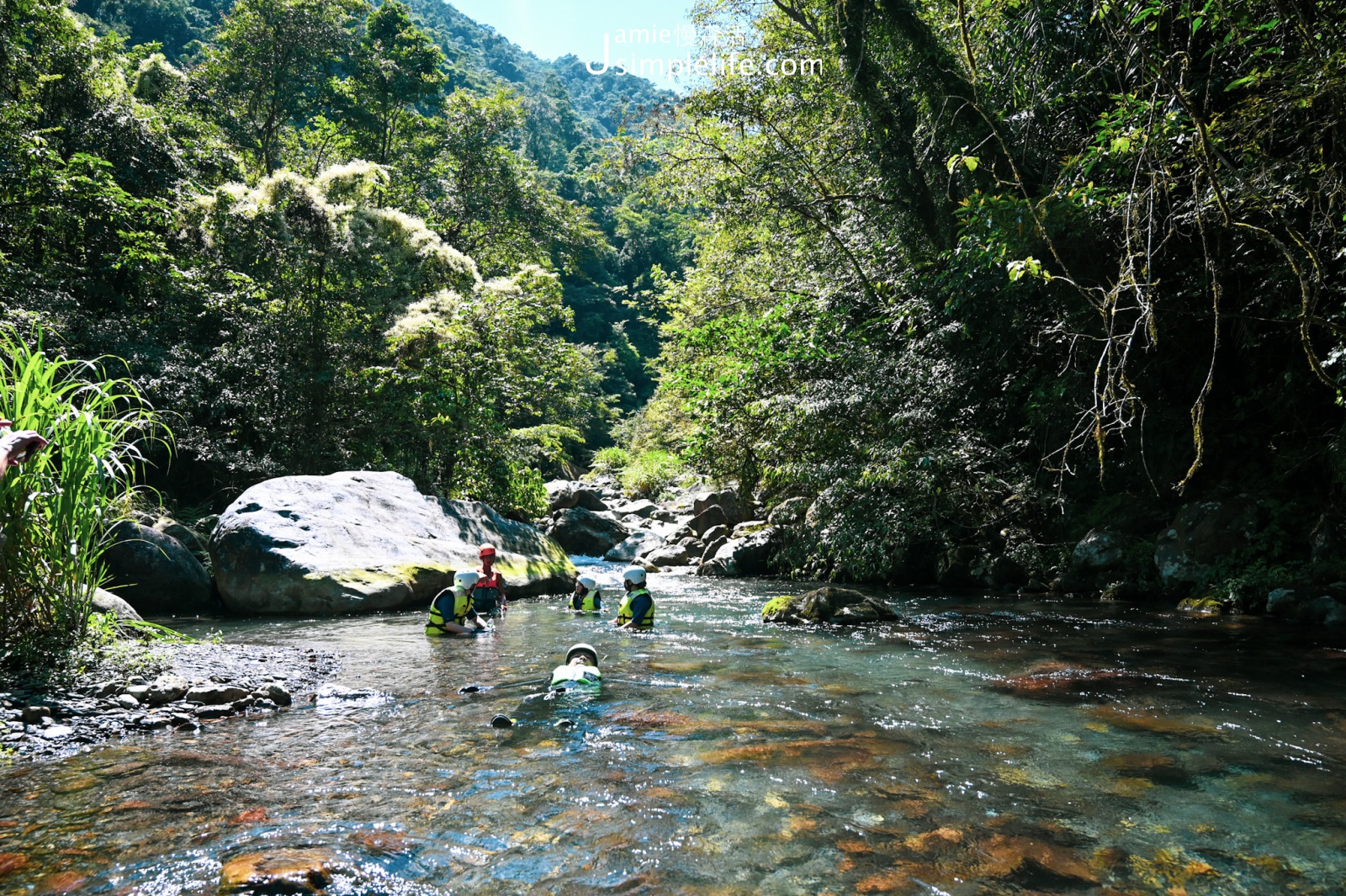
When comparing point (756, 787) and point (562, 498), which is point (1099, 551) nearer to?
point (756, 787)

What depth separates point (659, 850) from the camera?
3.01 m

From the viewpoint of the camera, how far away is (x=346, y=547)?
407 inches

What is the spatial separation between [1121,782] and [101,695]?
566 cm

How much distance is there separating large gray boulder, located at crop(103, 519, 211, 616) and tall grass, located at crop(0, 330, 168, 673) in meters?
5.19

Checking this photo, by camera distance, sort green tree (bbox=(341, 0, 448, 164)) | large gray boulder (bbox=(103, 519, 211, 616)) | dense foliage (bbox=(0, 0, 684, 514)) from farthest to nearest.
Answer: green tree (bbox=(341, 0, 448, 164)) → dense foliage (bbox=(0, 0, 684, 514)) → large gray boulder (bbox=(103, 519, 211, 616))

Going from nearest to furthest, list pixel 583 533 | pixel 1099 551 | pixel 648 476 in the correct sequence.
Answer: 1. pixel 1099 551
2. pixel 583 533
3. pixel 648 476

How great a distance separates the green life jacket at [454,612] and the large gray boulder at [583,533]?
10.1m

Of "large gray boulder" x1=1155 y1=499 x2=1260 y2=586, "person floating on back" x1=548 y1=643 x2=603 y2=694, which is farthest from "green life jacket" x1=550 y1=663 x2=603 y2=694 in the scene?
"large gray boulder" x1=1155 y1=499 x2=1260 y2=586

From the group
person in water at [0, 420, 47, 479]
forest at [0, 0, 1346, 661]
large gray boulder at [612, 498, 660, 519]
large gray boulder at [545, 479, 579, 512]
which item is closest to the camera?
person in water at [0, 420, 47, 479]

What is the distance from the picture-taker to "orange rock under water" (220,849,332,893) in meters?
2.60

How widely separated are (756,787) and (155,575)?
8.94 meters

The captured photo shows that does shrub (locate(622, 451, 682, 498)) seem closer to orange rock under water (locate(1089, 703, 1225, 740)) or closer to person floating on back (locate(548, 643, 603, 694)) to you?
person floating on back (locate(548, 643, 603, 694))

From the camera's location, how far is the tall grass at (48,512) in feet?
14.5

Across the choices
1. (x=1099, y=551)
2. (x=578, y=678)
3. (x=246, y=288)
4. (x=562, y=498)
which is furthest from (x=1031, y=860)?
(x=562, y=498)
